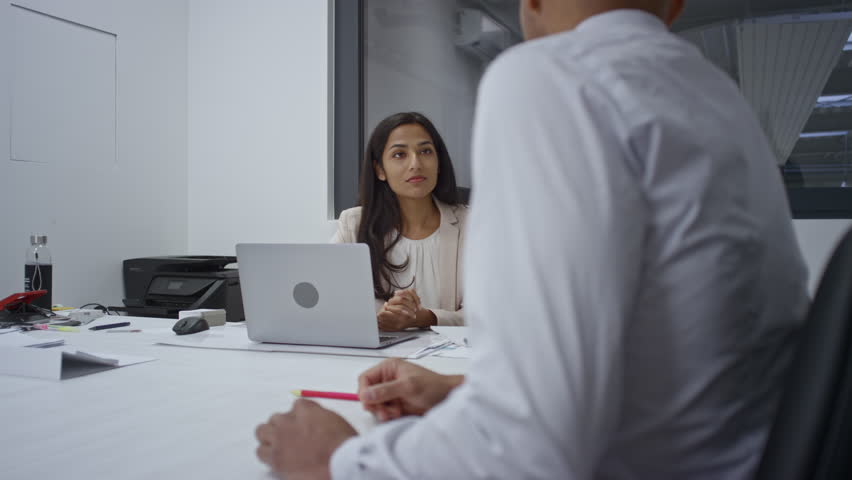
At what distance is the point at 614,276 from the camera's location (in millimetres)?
498

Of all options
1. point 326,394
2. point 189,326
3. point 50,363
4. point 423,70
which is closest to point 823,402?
point 326,394

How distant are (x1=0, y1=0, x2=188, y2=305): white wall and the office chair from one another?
3.23 meters

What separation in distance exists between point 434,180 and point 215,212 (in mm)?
1665

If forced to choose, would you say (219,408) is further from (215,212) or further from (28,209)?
(215,212)

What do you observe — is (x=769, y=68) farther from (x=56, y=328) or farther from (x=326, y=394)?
(x=56, y=328)

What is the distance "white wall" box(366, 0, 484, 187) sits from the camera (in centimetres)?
336

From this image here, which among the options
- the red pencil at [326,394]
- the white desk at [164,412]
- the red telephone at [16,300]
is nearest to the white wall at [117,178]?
the red telephone at [16,300]

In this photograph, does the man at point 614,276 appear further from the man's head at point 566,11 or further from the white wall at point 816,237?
the white wall at point 816,237

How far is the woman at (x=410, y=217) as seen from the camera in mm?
2668

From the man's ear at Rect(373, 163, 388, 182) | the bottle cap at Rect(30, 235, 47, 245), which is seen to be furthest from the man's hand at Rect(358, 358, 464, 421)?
the bottle cap at Rect(30, 235, 47, 245)

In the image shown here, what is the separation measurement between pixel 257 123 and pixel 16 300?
1.75 metres

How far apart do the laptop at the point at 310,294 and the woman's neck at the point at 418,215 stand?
3.64 ft

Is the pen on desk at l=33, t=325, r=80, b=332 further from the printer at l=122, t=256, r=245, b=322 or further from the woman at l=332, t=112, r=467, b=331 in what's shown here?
the woman at l=332, t=112, r=467, b=331

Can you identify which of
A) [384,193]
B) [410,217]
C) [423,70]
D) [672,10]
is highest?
[423,70]
